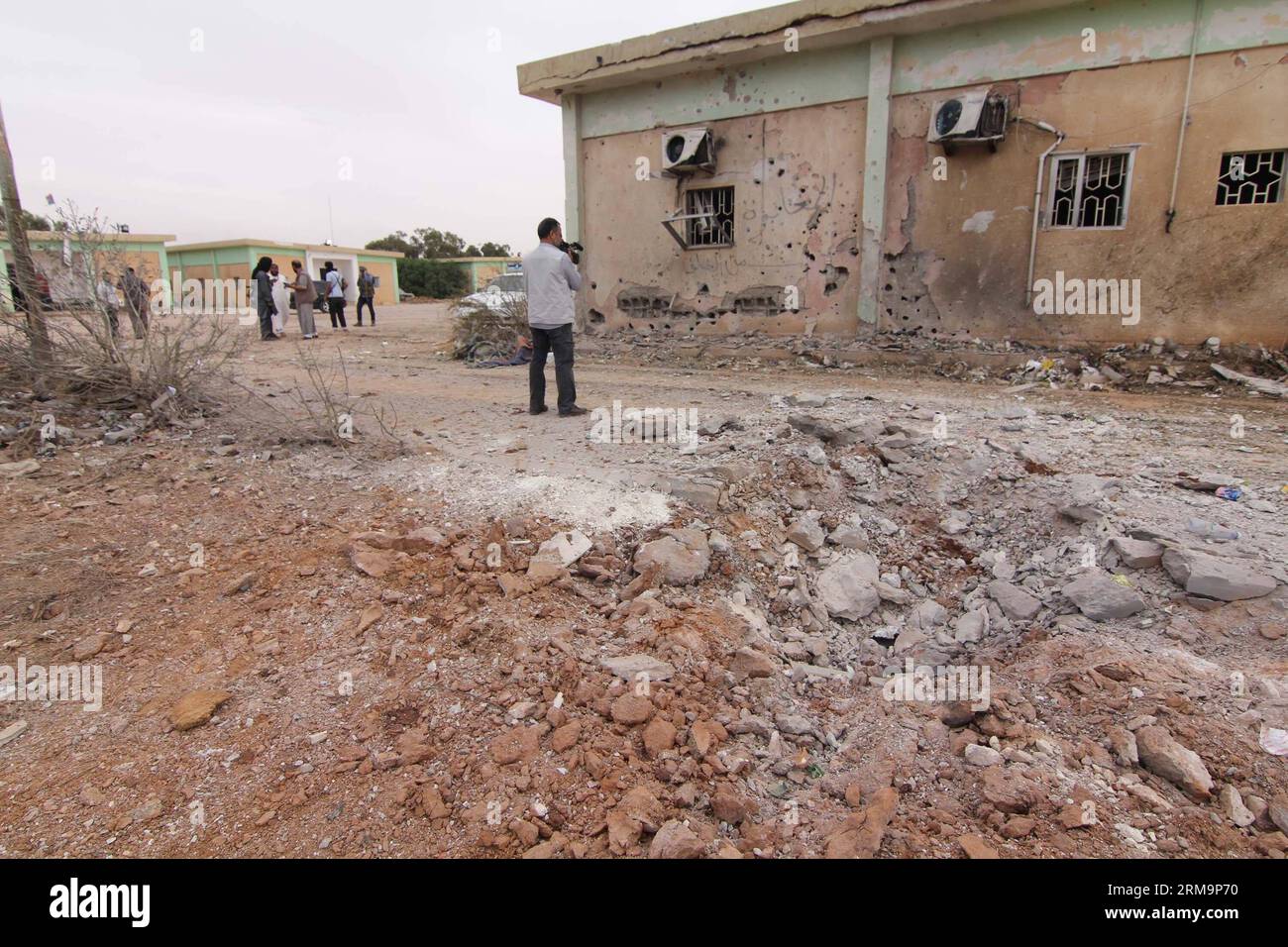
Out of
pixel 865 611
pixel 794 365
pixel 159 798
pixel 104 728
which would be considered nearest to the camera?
pixel 159 798

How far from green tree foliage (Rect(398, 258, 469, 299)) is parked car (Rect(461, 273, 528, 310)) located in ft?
78.7

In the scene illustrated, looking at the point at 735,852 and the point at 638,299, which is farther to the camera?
the point at 638,299

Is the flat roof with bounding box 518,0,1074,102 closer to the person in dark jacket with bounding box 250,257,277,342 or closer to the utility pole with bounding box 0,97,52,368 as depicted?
the person in dark jacket with bounding box 250,257,277,342

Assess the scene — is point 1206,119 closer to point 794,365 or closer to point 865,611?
point 794,365

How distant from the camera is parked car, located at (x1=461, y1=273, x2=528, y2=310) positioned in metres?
10.8

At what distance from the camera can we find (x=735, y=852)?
1.89 meters

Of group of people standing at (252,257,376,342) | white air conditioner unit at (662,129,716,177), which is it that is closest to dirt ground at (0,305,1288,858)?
white air conditioner unit at (662,129,716,177)

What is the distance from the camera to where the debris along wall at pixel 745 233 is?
30.2 feet

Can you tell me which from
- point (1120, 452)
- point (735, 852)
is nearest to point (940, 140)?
point (1120, 452)

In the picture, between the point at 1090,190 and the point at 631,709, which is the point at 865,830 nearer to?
the point at 631,709

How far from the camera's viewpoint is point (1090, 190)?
7.82m

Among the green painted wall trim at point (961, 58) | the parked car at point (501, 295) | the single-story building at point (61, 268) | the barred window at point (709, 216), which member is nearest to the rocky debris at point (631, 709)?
the single-story building at point (61, 268)

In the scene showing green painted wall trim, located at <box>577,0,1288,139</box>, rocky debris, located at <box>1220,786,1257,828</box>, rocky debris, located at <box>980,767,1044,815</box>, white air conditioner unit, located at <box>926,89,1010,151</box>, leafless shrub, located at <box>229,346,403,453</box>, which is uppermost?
green painted wall trim, located at <box>577,0,1288,139</box>

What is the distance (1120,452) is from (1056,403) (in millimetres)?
1849
